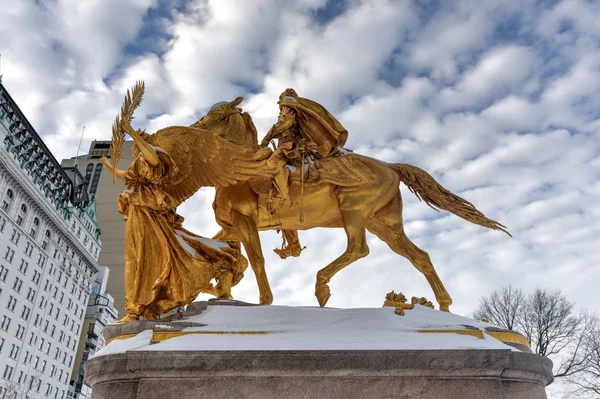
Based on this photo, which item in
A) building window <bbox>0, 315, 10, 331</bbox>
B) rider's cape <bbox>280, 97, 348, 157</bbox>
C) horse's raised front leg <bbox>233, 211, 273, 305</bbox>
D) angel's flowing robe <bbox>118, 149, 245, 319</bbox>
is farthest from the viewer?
building window <bbox>0, 315, 10, 331</bbox>

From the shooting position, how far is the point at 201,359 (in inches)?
203

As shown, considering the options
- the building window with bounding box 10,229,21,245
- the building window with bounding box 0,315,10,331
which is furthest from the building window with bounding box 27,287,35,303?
the building window with bounding box 10,229,21,245

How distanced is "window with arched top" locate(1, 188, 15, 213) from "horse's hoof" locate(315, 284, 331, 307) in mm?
54452

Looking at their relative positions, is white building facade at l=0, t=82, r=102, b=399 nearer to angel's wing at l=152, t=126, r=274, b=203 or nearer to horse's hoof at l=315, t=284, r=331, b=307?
angel's wing at l=152, t=126, r=274, b=203

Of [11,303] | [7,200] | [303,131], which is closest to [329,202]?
[303,131]

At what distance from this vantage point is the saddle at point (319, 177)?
292 inches

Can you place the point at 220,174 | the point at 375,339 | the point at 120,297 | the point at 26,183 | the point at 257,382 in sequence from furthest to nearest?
the point at 120,297, the point at 26,183, the point at 220,174, the point at 375,339, the point at 257,382

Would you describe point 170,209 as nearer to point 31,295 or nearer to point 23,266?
point 23,266

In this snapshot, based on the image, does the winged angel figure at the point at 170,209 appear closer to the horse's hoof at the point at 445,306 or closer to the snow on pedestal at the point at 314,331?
the snow on pedestal at the point at 314,331

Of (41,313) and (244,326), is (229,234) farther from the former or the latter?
(41,313)

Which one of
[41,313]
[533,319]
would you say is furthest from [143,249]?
[41,313]

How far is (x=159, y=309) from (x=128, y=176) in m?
1.87

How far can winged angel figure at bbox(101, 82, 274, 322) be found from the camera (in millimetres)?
6602

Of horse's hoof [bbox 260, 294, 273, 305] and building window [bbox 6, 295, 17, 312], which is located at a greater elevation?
building window [bbox 6, 295, 17, 312]
